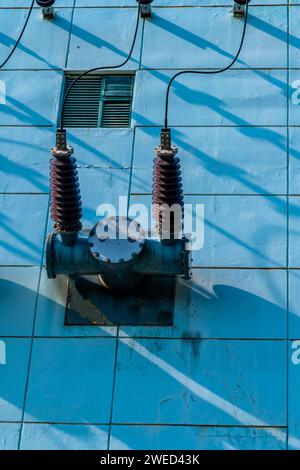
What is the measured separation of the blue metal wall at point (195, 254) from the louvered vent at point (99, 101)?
0.47ft

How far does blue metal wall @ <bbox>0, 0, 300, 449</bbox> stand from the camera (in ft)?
44.9

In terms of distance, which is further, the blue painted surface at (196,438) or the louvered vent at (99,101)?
the louvered vent at (99,101)

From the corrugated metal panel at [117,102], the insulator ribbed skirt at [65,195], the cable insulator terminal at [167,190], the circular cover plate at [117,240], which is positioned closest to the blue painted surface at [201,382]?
the circular cover plate at [117,240]

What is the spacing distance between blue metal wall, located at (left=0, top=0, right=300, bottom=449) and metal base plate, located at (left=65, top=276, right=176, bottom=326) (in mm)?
114

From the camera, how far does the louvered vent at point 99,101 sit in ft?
51.4

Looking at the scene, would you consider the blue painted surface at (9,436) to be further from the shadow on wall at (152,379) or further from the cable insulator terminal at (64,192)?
the cable insulator terminal at (64,192)

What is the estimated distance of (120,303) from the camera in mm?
14406

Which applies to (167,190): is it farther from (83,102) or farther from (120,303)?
→ (83,102)

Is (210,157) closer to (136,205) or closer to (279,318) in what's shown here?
(136,205)

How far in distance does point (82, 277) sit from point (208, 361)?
161 cm

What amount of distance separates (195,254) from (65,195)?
1.62m

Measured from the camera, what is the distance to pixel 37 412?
13.8 meters

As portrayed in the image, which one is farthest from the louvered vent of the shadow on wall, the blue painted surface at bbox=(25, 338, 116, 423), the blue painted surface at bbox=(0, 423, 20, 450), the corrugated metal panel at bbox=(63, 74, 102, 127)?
the blue painted surface at bbox=(0, 423, 20, 450)

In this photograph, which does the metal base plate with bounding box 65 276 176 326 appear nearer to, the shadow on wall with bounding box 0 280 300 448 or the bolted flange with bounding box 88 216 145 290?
the shadow on wall with bounding box 0 280 300 448
